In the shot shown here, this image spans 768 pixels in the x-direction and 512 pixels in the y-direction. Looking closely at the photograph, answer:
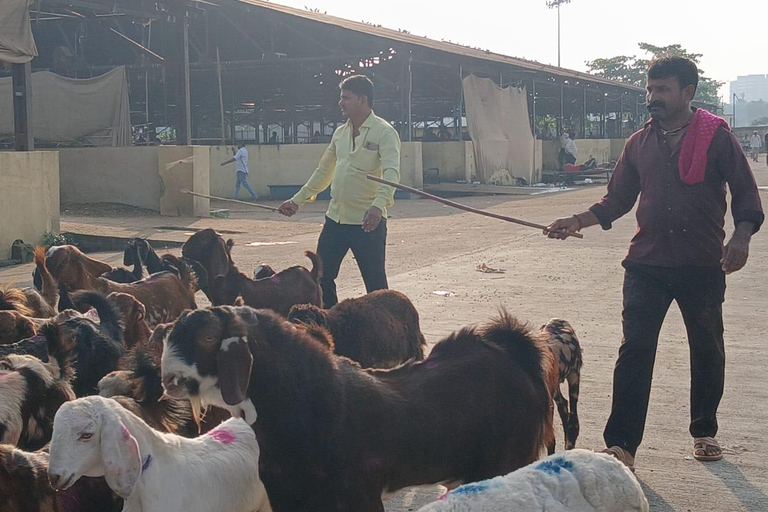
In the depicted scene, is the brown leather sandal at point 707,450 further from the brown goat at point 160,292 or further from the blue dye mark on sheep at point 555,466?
the brown goat at point 160,292

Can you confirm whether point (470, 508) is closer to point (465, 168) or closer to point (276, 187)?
point (276, 187)

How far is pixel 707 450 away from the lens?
218 inches

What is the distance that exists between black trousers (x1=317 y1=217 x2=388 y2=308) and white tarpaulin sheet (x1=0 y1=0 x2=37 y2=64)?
8.78 metres

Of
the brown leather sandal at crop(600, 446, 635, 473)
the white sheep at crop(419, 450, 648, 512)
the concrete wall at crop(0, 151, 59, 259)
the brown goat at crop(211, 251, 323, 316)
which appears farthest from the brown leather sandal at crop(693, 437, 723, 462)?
the concrete wall at crop(0, 151, 59, 259)

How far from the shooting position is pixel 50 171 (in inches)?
598

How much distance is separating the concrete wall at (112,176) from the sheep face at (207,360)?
1821 centimetres

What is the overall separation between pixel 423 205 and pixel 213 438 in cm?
2337

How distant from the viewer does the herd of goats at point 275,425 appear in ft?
10.8

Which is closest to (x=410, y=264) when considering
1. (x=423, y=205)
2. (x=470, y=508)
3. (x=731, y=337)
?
(x=731, y=337)

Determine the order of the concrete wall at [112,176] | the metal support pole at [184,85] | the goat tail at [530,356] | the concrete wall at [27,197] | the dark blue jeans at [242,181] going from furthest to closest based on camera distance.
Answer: the dark blue jeans at [242,181] < the metal support pole at [184,85] < the concrete wall at [112,176] < the concrete wall at [27,197] < the goat tail at [530,356]

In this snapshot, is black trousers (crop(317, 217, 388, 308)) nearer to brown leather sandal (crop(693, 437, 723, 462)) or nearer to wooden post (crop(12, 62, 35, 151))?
brown leather sandal (crop(693, 437, 723, 462))

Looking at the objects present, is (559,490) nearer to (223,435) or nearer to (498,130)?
(223,435)

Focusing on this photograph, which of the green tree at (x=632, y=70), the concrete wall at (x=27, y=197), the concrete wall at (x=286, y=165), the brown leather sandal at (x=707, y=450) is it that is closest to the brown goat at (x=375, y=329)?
the brown leather sandal at (x=707, y=450)

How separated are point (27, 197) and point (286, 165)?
16.6m
